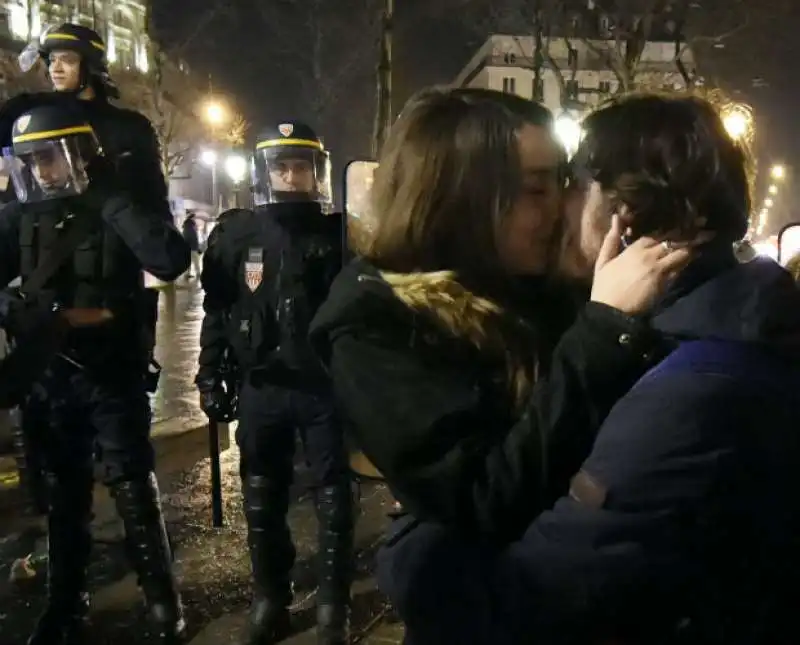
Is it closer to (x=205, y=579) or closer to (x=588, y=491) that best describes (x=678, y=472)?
(x=588, y=491)

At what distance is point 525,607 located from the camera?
1382 millimetres

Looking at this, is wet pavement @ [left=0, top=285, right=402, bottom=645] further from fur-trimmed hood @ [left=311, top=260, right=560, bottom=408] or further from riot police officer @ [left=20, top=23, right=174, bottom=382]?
fur-trimmed hood @ [left=311, top=260, right=560, bottom=408]

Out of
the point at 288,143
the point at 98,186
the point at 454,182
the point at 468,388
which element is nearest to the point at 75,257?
the point at 98,186

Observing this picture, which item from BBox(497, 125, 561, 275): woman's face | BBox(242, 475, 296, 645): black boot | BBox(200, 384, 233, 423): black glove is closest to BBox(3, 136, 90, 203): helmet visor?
BBox(200, 384, 233, 423): black glove

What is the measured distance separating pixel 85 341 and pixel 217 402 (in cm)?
74

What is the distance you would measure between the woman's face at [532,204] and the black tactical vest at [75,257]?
8.71ft

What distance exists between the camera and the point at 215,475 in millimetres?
5176

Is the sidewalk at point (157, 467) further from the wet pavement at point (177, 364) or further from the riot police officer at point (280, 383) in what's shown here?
the riot police officer at point (280, 383)

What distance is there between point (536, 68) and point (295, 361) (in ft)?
52.7

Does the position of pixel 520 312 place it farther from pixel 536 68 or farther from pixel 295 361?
pixel 536 68

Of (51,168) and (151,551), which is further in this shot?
(151,551)

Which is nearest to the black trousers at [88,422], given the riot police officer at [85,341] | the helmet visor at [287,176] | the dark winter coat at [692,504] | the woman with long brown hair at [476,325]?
the riot police officer at [85,341]

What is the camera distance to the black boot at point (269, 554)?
402 cm

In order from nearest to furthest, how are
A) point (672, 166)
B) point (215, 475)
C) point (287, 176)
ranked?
point (672, 166) < point (287, 176) < point (215, 475)
